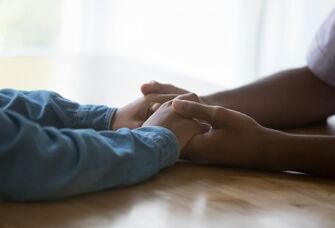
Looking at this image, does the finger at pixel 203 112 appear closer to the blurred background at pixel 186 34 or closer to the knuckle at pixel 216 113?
the knuckle at pixel 216 113

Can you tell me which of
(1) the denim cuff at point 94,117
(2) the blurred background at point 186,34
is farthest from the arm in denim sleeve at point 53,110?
(2) the blurred background at point 186,34

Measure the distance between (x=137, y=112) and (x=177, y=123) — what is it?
0.11m

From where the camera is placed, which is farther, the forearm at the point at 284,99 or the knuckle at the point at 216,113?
the forearm at the point at 284,99

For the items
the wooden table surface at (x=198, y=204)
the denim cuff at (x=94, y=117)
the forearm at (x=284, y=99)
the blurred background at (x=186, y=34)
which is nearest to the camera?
the wooden table surface at (x=198, y=204)

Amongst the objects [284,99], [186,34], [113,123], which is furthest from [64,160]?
[186,34]

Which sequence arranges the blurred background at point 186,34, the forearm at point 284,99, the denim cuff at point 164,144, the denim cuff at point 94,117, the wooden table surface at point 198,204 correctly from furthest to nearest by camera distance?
1. the blurred background at point 186,34
2. the forearm at point 284,99
3. the denim cuff at point 94,117
4. the denim cuff at point 164,144
5. the wooden table surface at point 198,204

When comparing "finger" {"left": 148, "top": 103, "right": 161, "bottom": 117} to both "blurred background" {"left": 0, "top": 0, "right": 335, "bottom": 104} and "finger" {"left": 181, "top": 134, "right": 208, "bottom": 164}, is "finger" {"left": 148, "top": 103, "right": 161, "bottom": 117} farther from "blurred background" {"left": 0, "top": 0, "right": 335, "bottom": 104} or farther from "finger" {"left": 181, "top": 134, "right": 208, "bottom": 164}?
"blurred background" {"left": 0, "top": 0, "right": 335, "bottom": 104}

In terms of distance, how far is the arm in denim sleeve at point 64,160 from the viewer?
67 centimetres

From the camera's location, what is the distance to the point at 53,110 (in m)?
0.91

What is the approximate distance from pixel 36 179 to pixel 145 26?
1.33 m

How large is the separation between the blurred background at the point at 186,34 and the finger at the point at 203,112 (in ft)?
2.95

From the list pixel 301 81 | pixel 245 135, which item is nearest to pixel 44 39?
pixel 301 81

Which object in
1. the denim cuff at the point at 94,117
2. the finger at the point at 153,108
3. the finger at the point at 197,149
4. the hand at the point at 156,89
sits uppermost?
the hand at the point at 156,89

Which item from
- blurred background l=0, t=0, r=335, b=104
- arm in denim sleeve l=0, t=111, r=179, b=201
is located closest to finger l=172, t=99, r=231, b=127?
arm in denim sleeve l=0, t=111, r=179, b=201
